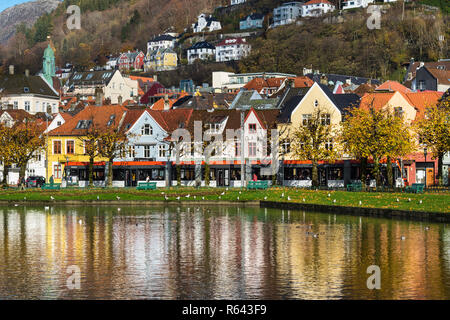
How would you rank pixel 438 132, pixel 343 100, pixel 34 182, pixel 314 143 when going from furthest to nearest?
pixel 34 182 → pixel 343 100 → pixel 314 143 → pixel 438 132

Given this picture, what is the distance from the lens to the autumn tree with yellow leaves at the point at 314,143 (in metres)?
85.5

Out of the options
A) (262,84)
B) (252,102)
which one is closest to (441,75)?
(262,84)

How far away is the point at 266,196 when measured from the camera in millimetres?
72562

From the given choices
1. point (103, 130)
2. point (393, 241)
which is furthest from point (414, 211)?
point (103, 130)

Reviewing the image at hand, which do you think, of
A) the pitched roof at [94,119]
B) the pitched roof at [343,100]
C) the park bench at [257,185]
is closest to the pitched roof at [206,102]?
the pitched roof at [94,119]

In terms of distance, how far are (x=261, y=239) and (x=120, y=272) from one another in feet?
44.3

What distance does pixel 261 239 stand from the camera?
4553cm

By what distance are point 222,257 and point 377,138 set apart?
4417 cm

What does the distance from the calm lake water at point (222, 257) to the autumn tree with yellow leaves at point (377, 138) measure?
20191 millimetres

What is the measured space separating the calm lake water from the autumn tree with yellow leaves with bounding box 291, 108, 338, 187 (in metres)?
25.4

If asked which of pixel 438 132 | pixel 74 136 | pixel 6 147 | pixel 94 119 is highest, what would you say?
pixel 94 119

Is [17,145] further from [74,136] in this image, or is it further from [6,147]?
[74,136]

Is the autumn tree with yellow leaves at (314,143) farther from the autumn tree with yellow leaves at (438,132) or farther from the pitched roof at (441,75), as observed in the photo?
the pitched roof at (441,75)
